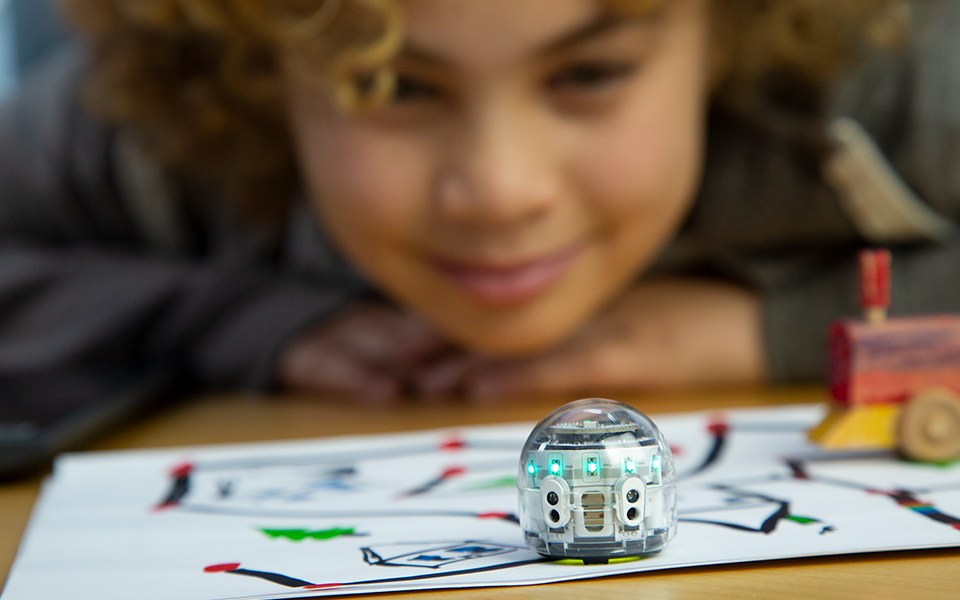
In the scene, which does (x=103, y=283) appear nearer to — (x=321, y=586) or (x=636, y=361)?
(x=636, y=361)

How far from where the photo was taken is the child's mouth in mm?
550

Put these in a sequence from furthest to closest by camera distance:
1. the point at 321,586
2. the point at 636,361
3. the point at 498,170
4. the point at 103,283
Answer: the point at 103,283 < the point at 636,361 < the point at 498,170 < the point at 321,586

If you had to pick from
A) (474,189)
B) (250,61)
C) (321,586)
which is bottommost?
(321,586)

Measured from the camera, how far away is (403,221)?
1.74 ft

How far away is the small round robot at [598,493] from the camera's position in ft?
0.73

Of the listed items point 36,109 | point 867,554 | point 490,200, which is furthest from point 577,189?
point 36,109

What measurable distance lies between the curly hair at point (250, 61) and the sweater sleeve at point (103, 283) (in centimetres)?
6

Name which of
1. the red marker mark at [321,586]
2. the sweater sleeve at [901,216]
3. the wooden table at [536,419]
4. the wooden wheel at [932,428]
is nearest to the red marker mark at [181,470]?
the wooden table at [536,419]

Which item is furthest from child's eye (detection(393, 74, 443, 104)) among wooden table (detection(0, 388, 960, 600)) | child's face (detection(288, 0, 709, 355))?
wooden table (detection(0, 388, 960, 600))

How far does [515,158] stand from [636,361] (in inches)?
7.5

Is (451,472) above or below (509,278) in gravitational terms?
below

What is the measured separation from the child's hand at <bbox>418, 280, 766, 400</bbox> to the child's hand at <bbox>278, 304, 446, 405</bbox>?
0.08 feet

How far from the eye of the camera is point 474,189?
48 centimetres

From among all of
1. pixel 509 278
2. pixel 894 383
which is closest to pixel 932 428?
pixel 894 383
